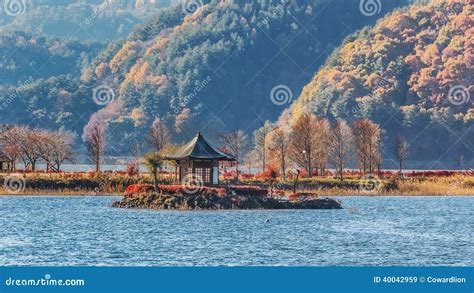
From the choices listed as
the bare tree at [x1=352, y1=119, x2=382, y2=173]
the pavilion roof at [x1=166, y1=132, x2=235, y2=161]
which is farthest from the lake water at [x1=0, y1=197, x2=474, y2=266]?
the bare tree at [x1=352, y1=119, x2=382, y2=173]

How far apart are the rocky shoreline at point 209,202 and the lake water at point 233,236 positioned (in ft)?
5.17

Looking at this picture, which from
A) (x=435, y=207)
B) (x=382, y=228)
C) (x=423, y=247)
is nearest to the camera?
(x=423, y=247)

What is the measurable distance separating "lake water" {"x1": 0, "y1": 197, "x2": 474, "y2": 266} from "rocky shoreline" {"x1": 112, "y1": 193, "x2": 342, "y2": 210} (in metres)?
1.58

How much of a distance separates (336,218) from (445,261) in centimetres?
Answer: 2818

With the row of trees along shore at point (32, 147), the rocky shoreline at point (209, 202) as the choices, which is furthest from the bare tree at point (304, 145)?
the rocky shoreline at point (209, 202)

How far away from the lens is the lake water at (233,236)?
197ft

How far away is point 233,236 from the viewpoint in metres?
72.1

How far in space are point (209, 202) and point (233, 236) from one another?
21.9m

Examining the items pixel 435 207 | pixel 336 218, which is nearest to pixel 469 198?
pixel 435 207

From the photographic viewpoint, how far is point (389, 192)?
12256 cm

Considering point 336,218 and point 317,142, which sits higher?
point 317,142

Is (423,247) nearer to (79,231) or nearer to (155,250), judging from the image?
(155,250)

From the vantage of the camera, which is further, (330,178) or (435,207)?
(330,178)

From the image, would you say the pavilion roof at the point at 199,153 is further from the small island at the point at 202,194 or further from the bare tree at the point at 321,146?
the bare tree at the point at 321,146
